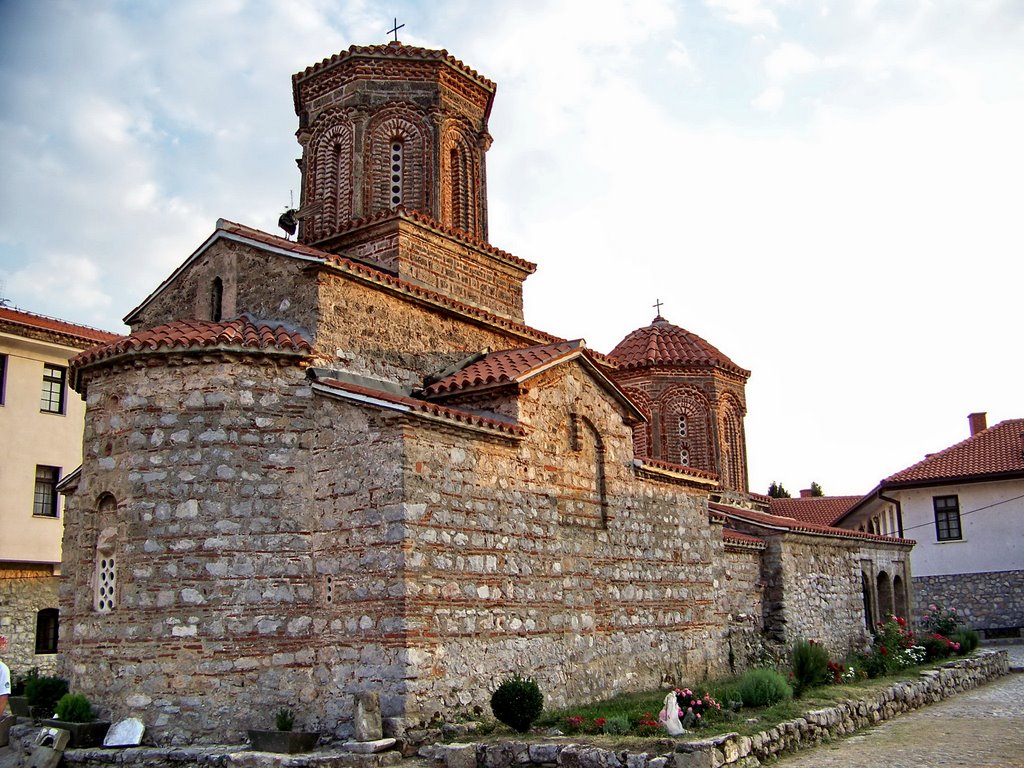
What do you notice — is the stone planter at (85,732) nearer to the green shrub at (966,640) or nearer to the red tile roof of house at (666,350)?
the red tile roof of house at (666,350)

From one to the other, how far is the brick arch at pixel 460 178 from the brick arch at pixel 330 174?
136 centimetres

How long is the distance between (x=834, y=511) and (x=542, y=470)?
25.4m

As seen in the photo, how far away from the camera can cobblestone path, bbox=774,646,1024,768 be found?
27.2 feet

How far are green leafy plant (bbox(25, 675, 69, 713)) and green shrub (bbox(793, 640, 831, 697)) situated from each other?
833 cm

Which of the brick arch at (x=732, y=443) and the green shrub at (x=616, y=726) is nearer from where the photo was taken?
the green shrub at (x=616, y=726)

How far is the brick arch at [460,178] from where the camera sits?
13.6 meters

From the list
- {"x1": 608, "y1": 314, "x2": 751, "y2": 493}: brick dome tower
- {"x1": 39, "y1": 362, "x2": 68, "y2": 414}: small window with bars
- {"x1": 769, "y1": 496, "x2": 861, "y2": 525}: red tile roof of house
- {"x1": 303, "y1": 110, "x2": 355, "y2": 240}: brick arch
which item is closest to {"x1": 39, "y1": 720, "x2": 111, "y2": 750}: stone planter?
{"x1": 303, "y1": 110, "x2": 355, "y2": 240}: brick arch

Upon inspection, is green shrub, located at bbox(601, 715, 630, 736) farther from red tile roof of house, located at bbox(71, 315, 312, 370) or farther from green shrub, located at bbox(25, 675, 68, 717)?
green shrub, located at bbox(25, 675, 68, 717)

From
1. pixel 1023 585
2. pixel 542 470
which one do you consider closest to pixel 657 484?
pixel 542 470

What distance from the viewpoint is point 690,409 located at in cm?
2097

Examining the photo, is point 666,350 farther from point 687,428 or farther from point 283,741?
point 283,741

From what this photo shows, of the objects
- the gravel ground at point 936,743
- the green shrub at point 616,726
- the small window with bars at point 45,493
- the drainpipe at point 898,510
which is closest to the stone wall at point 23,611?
the small window with bars at point 45,493

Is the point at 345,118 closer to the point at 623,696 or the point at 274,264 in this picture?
the point at 274,264

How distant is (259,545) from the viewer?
9211 mm
